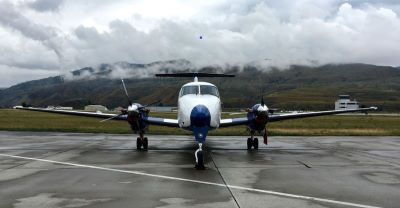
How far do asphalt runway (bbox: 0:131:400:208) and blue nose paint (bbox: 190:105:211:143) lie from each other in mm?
1181

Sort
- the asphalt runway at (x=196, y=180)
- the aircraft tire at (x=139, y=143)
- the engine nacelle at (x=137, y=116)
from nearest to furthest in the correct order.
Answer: the asphalt runway at (x=196, y=180) < the engine nacelle at (x=137, y=116) < the aircraft tire at (x=139, y=143)

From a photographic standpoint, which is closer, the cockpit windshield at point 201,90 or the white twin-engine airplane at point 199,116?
the white twin-engine airplane at point 199,116

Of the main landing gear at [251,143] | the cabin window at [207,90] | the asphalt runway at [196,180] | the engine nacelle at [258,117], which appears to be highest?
the cabin window at [207,90]

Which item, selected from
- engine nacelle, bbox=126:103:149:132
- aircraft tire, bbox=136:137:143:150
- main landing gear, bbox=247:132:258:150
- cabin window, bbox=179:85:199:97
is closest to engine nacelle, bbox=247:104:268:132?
main landing gear, bbox=247:132:258:150

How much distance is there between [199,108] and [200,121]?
20.2 inches

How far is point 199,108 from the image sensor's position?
14.6 metres

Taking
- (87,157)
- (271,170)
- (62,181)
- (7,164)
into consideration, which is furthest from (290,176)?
(7,164)

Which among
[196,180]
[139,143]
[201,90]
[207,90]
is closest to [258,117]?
[207,90]

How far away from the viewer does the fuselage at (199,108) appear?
47.3 feet

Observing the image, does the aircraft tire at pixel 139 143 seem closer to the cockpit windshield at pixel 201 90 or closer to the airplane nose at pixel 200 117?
the cockpit windshield at pixel 201 90

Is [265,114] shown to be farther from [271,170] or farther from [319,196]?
[319,196]

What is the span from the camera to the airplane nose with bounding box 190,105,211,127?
14.3 metres

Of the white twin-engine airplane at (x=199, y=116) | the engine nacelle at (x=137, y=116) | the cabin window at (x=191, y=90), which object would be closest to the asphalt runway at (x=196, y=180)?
the white twin-engine airplane at (x=199, y=116)

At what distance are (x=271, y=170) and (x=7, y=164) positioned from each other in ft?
30.3
